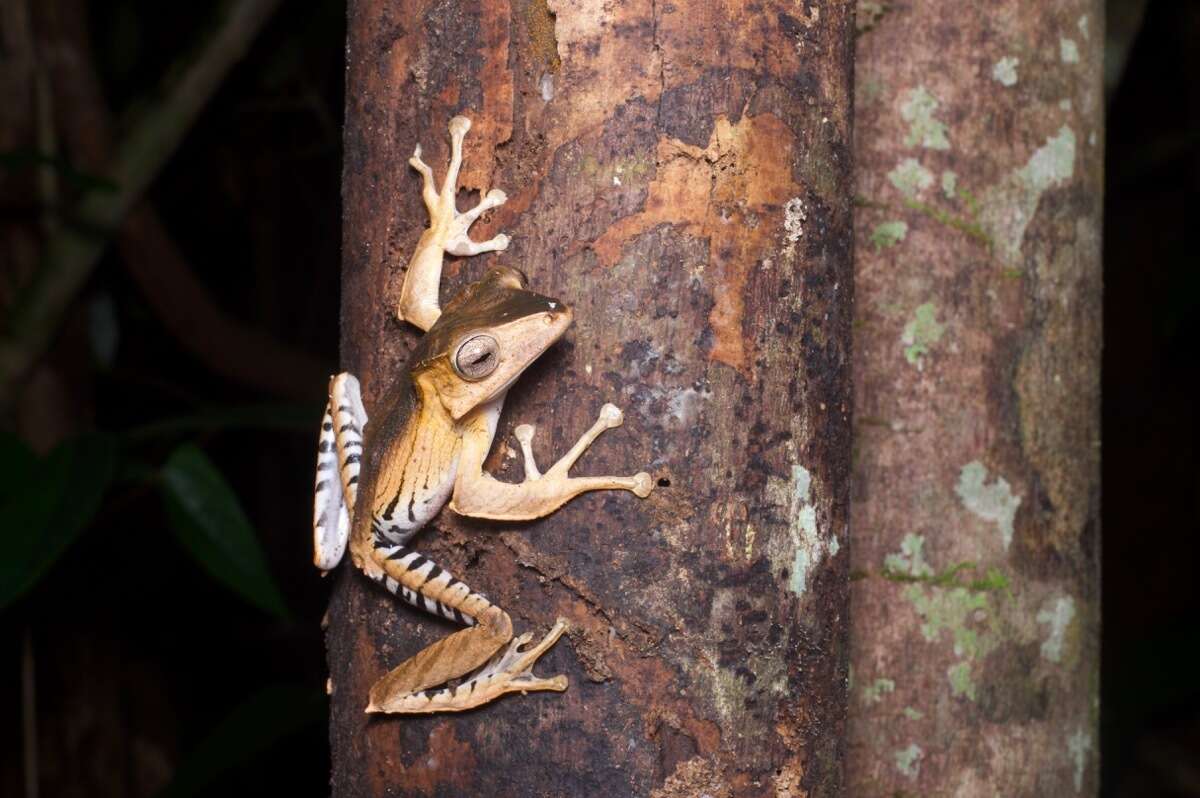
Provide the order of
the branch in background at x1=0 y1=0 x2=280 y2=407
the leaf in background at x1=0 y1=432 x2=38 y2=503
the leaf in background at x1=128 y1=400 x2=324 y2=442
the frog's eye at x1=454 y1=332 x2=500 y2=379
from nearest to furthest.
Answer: the frog's eye at x1=454 y1=332 x2=500 y2=379 < the leaf in background at x1=0 y1=432 x2=38 y2=503 < the leaf in background at x1=128 y1=400 x2=324 y2=442 < the branch in background at x1=0 y1=0 x2=280 y2=407

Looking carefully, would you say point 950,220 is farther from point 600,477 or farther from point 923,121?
point 600,477

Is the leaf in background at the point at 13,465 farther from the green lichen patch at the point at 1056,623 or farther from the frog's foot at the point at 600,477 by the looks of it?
the green lichen patch at the point at 1056,623

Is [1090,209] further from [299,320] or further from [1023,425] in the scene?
[299,320]

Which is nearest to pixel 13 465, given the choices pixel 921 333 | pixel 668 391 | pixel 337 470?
pixel 337 470

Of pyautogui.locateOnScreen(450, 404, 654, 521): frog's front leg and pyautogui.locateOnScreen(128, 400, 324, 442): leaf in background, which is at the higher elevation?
pyautogui.locateOnScreen(128, 400, 324, 442): leaf in background

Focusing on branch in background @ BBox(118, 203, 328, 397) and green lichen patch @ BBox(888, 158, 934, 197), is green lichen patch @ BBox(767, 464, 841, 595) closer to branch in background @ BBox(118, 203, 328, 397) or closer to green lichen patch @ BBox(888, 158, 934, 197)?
green lichen patch @ BBox(888, 158, 934, 197)

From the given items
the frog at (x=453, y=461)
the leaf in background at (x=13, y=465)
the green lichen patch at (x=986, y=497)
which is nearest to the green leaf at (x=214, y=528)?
the leaf in background at (x=13, y=465)

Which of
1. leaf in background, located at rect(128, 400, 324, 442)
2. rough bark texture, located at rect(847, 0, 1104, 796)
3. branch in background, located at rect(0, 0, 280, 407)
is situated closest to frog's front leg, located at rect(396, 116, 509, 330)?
rough bark texture, located at rect(847, 0, 1104, 796)

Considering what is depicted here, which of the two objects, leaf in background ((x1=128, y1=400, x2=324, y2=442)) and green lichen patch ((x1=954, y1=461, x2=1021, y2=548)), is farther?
leaf in background ((x1=128, y1=400, x2=324, y2=442))
